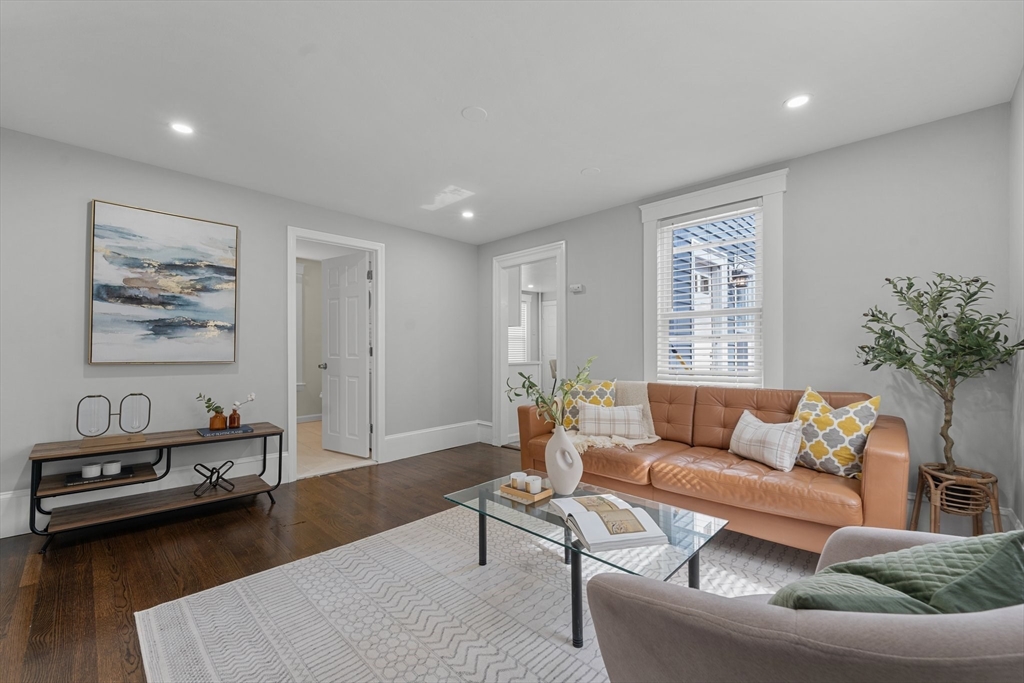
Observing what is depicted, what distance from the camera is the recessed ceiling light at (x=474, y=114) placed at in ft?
8.29

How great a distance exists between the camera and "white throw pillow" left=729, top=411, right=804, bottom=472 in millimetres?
2520

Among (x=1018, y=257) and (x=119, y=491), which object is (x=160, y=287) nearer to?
(x=119, y=491)

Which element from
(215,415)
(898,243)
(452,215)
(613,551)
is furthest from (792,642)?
(452,215)

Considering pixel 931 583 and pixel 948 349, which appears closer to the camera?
pixel 931 583

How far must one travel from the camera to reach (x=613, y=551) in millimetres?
1635

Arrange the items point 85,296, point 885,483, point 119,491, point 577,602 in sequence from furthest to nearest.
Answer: point 119,491, point 85,296, point 885,483, point 577,602

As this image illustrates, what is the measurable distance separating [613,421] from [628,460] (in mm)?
586

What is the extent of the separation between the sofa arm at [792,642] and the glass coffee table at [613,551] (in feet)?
2.20

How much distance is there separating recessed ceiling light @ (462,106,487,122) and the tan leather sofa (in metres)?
2.08

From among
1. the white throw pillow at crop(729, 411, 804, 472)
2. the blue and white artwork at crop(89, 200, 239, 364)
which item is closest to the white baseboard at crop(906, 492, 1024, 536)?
the white throw pillow at crop(729, 411, 804, 472)

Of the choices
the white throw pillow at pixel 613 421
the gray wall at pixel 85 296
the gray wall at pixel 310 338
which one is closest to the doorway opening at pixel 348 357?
the gray wall at pixel 85 296

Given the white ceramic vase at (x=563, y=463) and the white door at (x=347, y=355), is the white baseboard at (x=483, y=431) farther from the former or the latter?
the white ceramic vase at (x=563, y=463)

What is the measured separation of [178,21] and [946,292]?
407 cm

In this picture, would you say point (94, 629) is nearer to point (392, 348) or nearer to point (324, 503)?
point (324, 503)
